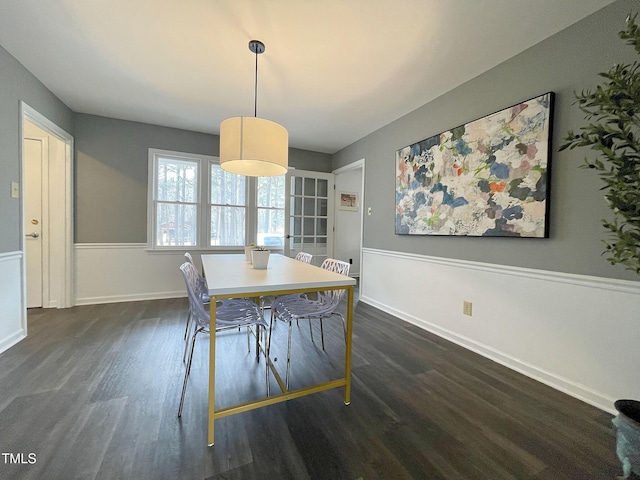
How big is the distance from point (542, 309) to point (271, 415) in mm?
2036

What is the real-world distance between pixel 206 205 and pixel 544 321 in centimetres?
420

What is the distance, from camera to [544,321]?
6.47 ft

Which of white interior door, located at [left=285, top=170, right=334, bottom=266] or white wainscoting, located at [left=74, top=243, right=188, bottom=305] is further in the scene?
white interior door, located at [left=285, top=170, right=334, bottom=266]

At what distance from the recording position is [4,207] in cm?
229

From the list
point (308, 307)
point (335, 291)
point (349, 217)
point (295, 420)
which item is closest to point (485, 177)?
point (335, 291)

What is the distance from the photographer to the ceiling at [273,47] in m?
1.77

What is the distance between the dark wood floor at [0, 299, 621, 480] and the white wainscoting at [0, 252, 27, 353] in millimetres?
128

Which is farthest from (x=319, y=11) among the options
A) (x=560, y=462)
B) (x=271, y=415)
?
(x=560, y=462)

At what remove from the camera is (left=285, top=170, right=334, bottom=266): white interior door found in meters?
4.76

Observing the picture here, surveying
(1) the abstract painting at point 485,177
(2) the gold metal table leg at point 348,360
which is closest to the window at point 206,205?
(1) the abstract painting at point 485,177

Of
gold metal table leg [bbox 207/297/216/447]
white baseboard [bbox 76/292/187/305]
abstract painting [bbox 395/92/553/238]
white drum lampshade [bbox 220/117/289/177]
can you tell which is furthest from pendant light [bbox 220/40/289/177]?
white baseboard [bbox 76/292/187/305]

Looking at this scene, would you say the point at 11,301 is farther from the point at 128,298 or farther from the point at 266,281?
the point at 266,281

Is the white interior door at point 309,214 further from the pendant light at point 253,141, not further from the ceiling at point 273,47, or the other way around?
the pendant light at point 253,141

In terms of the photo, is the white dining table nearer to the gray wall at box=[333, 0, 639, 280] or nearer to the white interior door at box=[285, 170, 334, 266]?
the gray wall at box=[333, 0, 639, 280]
